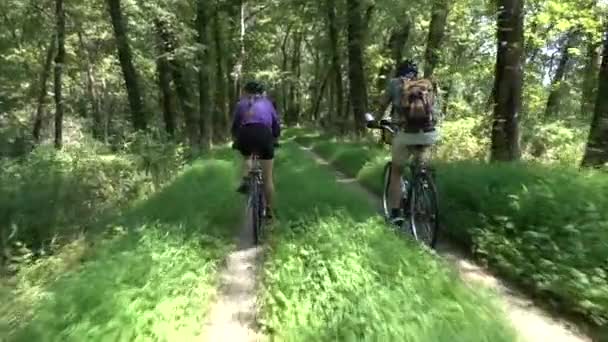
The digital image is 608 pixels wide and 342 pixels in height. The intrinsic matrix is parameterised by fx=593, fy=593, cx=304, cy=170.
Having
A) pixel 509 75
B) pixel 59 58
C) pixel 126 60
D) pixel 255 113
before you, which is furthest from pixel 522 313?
pixel 59 58

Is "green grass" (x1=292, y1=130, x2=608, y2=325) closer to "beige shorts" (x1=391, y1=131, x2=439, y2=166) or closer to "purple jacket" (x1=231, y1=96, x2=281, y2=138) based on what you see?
"beige shorts" (x1=391, y1=131, x2=439, y2=166)

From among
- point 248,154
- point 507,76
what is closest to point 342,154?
point 507,76

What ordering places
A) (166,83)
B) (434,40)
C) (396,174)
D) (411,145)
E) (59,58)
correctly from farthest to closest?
(59,58) < (166,83) < (434,40) < (396,174) < (411,145)

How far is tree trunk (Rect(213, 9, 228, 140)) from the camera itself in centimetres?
2734

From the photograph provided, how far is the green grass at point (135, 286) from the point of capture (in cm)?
427

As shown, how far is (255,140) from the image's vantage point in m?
8.04

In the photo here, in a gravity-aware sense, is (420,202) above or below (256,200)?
above

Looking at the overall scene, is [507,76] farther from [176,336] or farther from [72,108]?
[72,108]

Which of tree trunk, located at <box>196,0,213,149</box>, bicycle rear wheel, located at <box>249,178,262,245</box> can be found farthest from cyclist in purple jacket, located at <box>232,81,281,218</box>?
tree trunk, located at <box>196,0,213,149</box>

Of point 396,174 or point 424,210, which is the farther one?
point 396,174

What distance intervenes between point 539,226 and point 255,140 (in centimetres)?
377

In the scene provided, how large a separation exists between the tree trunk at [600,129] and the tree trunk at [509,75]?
48.2 inches

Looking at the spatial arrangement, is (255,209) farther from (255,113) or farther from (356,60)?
(356,60)

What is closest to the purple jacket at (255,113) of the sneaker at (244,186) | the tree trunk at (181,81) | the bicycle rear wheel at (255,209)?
the sneaker at (244,186)
